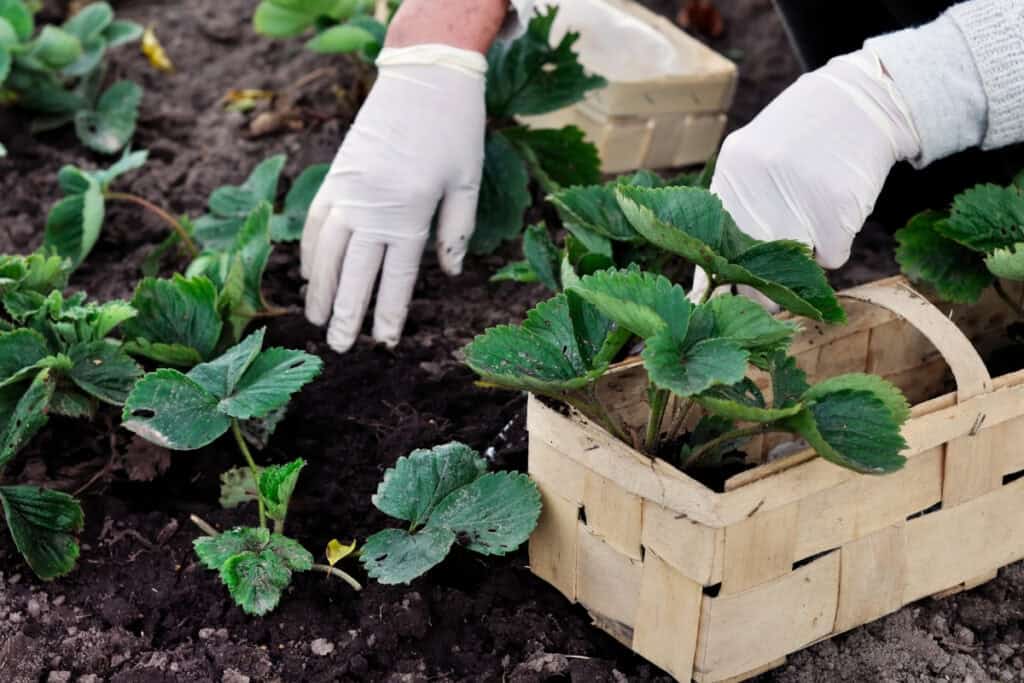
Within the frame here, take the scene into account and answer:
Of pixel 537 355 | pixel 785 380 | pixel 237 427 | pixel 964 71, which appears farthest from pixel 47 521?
pixel 964 71

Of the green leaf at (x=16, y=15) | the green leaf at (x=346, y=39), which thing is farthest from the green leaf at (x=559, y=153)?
the green leaf at (x=16, y=15)

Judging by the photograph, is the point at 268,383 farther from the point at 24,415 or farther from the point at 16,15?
the point at 16,15

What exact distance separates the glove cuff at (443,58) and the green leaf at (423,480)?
59 centimetres

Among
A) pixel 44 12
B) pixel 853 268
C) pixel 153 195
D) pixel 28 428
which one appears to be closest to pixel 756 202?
pixel 853 268

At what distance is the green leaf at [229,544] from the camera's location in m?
1.26

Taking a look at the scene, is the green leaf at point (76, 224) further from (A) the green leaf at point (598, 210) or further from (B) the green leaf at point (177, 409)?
(A) the green leaf at point (598, 210)

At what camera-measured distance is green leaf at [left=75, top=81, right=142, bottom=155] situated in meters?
2.16

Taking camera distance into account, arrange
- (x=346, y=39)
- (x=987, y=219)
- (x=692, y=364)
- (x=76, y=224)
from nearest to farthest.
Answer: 1. (x=692, y=364)
2. (x=987, y=219)
3. (x=76, y=224)
4. (x=346, y=39)

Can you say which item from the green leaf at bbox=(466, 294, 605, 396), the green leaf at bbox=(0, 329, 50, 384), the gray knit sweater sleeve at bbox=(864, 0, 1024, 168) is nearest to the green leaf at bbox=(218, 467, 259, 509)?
the green leaf at bbox=(0, 329, 50, 384)

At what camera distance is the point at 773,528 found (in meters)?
1.15

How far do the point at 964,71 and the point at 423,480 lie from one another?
2.56 ft

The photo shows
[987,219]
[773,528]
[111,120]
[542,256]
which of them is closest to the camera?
[773,528]

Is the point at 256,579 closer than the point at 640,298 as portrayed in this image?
No

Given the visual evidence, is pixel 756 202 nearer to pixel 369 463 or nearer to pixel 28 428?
pixel 369 463
